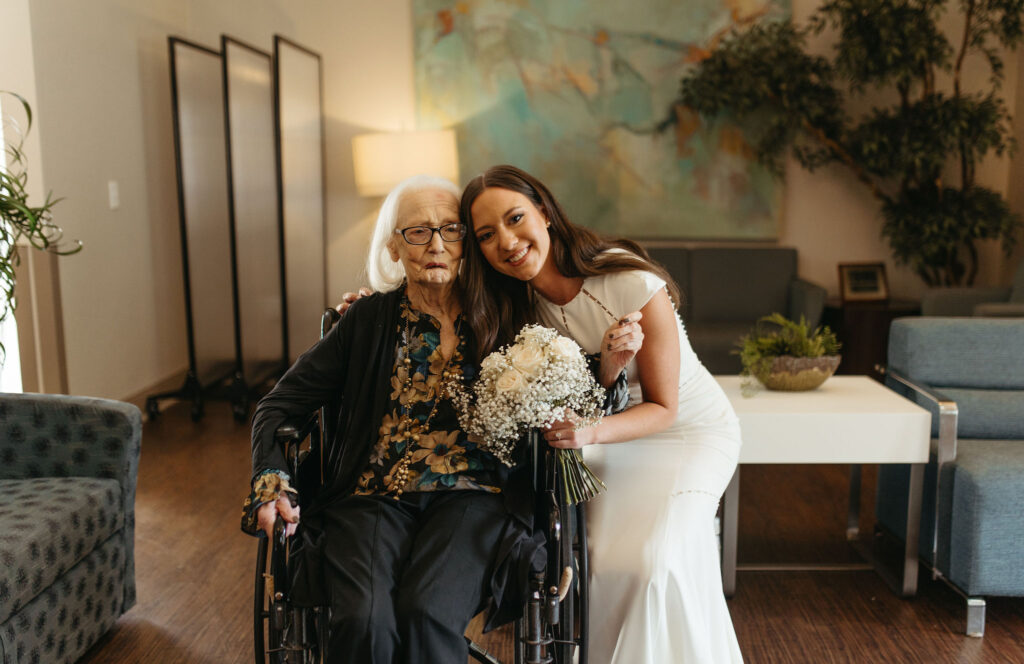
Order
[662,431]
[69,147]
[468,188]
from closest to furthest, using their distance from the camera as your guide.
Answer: [468,188]
[662,431]
[69,147]

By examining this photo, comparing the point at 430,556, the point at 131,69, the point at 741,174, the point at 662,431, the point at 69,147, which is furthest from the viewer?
the point at 741,174

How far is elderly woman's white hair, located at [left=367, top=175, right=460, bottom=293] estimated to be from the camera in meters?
1.97

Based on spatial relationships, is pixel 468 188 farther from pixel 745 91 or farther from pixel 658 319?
pixel 745 91

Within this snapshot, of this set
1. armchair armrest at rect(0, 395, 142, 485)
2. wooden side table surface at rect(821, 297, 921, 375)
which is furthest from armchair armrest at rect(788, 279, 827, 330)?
armchair armrest at rect(0, 395, 142, 485)

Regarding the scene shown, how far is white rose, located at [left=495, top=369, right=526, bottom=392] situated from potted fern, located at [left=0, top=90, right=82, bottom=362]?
151 cm

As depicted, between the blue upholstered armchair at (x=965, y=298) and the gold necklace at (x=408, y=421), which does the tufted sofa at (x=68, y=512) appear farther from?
the blue upholstered armchair at (x=965, y=298)

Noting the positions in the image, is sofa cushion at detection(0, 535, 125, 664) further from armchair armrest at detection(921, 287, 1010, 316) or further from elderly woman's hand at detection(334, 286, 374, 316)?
armchair armrest at detection(921, 287, 1010, 316)

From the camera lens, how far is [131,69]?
458 centimetres

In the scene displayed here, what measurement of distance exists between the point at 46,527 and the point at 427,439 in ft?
3.09

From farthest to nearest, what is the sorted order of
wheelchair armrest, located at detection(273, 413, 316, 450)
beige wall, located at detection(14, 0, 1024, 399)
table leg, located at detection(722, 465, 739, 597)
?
1. beige wall, located at detection(14, 0, 1024, 399)
2. table leg, located at detection(722, 465, 739, 597)
3. wheelchair armrest, located at detection(273, 413, 316, 450)

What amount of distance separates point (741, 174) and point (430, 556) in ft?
13.8

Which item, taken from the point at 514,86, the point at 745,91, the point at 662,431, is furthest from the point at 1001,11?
the point at 662,431

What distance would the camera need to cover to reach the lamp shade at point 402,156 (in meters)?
5.01

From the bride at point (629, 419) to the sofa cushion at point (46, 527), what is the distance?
1.11 m
